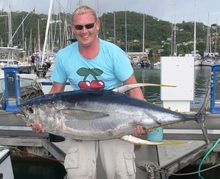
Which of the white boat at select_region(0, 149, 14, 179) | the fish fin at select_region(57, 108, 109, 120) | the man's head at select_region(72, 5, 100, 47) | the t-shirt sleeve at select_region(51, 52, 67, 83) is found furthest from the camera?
the white boat at select_region(0, 149, 14, 179)

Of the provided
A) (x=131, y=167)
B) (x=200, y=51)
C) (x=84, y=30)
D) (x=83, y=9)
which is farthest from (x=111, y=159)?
(x=200, y=51)

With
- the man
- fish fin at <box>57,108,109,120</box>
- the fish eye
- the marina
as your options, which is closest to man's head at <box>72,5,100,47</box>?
the man

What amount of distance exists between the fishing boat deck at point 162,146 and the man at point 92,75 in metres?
0.94

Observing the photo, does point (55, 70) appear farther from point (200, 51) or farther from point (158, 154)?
point (200, 51)

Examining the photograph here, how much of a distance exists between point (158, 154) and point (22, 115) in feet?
7.98

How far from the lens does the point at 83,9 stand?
254 centimetres

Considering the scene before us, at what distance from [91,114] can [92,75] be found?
463 mm

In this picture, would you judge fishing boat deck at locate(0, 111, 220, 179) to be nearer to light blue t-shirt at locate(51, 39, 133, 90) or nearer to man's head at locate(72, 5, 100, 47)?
light blue t-shirt at locate(51, 39, 133, 90)

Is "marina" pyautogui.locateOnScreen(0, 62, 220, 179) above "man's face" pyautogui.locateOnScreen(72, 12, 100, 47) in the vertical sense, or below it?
below

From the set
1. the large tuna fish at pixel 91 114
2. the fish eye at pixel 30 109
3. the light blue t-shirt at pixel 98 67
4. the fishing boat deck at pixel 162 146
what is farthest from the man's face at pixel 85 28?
the fishing boat deck at pixel 162 146

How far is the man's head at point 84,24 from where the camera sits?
99.7 inches

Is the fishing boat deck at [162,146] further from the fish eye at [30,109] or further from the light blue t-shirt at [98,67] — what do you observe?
the fish eye at [30,109]

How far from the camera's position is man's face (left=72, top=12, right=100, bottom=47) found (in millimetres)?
2537

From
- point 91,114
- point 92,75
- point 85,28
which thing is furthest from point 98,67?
point 91,114
